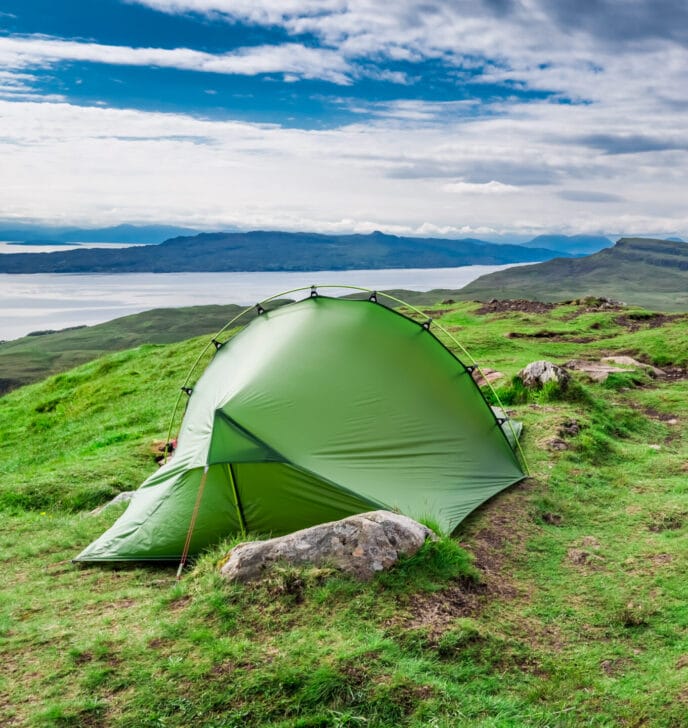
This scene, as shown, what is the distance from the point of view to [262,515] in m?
10.2

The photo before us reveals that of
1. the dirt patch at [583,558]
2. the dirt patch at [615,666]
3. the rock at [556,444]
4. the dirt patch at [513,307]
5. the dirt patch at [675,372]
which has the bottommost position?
the dirt patch at [615,666]

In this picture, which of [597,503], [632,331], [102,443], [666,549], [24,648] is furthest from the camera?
[632,331]

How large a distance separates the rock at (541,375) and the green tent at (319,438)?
20.8ft

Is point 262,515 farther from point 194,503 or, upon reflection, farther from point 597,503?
point 597,503

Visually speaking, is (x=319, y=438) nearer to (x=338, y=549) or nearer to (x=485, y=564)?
(x=338, y=549)

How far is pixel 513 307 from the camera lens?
173 ft

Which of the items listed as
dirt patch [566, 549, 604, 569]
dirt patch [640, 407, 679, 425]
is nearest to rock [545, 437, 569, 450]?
dirt patch [566, 549, 604, 569]

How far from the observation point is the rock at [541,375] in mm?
19359

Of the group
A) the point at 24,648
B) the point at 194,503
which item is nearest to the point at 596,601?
the point at 194,503

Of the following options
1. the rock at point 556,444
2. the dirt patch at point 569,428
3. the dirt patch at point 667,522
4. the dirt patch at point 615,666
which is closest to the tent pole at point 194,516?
the dirt patch at point 615,666

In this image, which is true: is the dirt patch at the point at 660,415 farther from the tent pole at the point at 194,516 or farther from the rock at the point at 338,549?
the tent pole at the point at 194,516

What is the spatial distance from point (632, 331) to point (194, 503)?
3617 cm

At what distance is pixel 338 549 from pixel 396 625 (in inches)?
51.6

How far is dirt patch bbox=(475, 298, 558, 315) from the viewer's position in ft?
167
